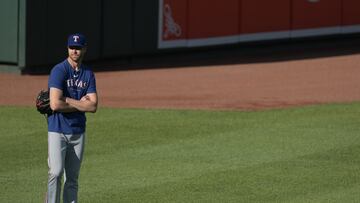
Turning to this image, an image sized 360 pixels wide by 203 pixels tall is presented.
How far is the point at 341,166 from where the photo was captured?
1238 cm

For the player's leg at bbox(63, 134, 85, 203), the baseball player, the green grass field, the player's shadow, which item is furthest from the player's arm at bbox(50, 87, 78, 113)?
the player's shadow

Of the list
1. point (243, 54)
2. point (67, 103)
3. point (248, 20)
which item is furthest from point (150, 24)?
point (67, 103)

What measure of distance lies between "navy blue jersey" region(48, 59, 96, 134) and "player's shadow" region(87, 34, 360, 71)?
13202 mm

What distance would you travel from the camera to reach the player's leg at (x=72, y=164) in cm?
899

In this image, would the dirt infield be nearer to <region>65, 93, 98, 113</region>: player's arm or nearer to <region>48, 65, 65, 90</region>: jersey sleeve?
<region>65, 93, 98, 113</region>: player's arm

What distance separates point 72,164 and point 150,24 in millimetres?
14346

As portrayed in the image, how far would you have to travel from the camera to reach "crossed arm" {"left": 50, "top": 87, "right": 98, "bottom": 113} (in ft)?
28.7

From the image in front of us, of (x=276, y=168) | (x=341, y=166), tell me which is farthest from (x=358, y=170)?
(x=276, y=168)

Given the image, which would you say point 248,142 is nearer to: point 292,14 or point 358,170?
point 358,170

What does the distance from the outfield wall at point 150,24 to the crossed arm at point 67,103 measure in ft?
38.4

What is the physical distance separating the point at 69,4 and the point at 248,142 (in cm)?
823

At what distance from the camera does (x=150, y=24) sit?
912 inches

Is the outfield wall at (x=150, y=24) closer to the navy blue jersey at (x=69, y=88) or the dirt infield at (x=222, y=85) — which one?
the dirt infield at (x=222, y=85)

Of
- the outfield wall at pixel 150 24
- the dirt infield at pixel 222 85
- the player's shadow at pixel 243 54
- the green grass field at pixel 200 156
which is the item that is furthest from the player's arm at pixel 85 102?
the player's shadow at pixel 243 54
